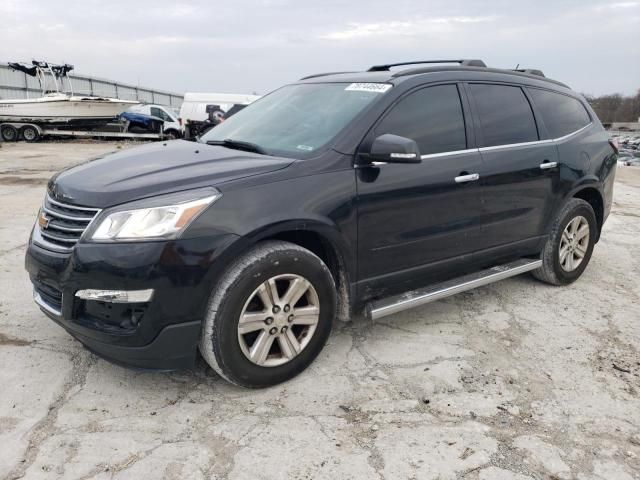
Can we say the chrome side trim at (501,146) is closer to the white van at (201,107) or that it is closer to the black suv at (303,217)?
the black suv at (303,217)

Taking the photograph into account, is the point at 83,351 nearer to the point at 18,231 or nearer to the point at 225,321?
the point at 225,321

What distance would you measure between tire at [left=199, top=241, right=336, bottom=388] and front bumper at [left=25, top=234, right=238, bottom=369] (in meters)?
0.09

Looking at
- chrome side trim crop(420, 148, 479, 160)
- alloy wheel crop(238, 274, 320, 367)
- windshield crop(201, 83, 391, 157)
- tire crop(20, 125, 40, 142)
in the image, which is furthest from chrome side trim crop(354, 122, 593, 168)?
tire crop(20, 125, 40, 142)

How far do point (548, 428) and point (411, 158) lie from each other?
1.54m

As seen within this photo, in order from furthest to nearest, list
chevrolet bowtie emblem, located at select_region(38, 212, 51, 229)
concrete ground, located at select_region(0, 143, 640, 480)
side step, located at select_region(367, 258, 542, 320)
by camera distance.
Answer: side step, located at select_region(367, 258, 542, 320) → chevrolet bowtie emblem, located at select_region(38, 212, 51, 229) → concrete ground, located at select_region(0, 143, 640, 480)

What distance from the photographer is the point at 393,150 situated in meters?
2.91

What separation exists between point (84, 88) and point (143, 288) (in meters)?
34.3

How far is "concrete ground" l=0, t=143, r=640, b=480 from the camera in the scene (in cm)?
229

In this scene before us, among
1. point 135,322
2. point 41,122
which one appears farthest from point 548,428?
point 41,122

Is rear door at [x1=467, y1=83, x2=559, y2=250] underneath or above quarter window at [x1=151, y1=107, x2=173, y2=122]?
above

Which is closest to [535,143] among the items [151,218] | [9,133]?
[151,218]

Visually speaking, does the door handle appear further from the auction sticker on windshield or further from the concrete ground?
the concrete ground

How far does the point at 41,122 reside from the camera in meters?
21.8

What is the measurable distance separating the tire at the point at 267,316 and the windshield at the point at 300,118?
26.8 inches
